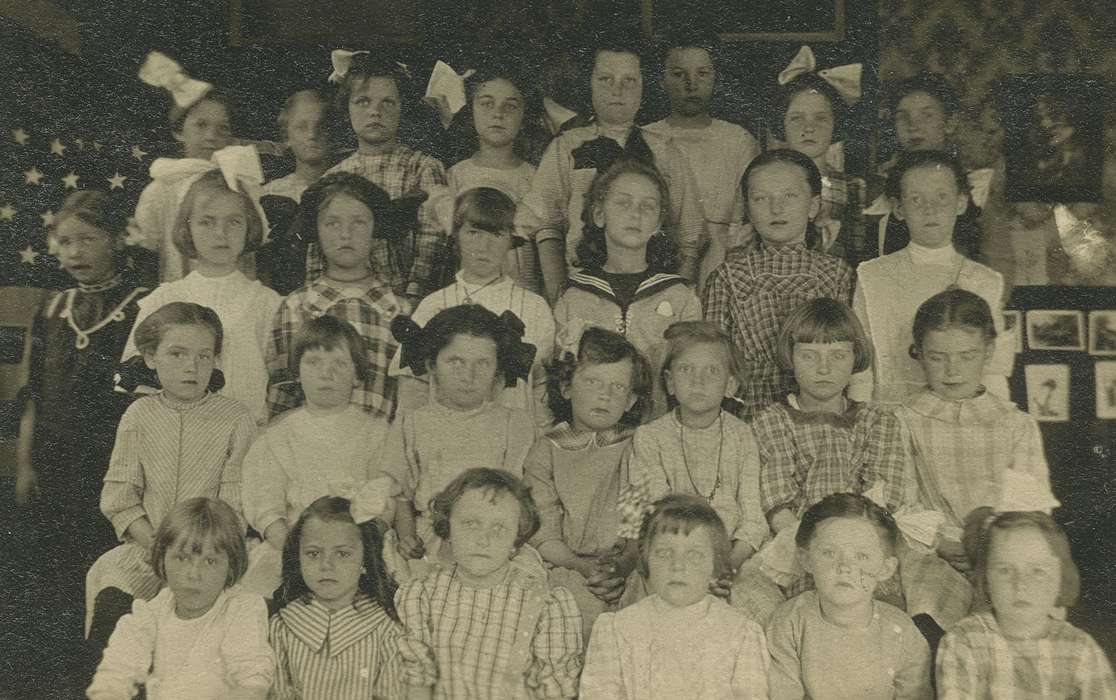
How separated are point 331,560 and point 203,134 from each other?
56.5 inches

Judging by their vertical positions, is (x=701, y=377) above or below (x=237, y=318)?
below

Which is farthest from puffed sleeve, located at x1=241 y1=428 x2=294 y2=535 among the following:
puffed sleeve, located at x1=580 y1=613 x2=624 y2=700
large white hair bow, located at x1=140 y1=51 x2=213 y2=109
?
large white hair bow, located at x1=140 y1=51 x2=213 y2=109

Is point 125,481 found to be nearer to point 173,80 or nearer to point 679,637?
point 173,80

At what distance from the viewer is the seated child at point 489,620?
3.29 m

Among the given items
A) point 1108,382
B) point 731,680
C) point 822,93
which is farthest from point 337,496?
point 1108,382

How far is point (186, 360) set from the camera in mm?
3645

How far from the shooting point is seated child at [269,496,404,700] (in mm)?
3395

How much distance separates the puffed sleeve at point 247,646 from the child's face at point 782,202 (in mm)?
1920

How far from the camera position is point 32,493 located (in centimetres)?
370

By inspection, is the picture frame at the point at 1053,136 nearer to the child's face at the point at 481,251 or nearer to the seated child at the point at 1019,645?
the seated child at the point at 1019,645

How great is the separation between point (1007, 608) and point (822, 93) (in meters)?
1.65

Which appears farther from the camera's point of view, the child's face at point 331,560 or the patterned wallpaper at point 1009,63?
the patterned wallpaper at point 1009,63

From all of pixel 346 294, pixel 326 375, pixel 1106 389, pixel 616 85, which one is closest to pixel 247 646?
pixel 326 375

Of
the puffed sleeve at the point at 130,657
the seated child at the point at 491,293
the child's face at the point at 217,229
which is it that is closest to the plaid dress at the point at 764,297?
the seated child at the point at 491,293
